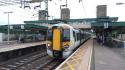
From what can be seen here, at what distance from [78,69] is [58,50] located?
22.6 ft

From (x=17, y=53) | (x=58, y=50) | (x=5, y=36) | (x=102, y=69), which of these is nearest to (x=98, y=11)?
(x=5, y=36)

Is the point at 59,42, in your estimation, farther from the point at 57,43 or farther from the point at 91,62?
the point at 91,62

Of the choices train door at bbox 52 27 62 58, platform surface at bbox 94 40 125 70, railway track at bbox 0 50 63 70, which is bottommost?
railway track at bbox 0 50 63 70

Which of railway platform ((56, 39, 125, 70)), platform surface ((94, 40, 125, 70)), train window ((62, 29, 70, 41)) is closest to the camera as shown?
railway platform ((56, 39, 125, 70))

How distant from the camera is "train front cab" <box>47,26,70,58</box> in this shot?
19.8m

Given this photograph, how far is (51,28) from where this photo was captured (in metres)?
20.3

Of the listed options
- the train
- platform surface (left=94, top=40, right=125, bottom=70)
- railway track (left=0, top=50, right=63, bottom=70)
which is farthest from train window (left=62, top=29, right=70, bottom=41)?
platform surface (left=94, top=40, right=125, bottom=70)

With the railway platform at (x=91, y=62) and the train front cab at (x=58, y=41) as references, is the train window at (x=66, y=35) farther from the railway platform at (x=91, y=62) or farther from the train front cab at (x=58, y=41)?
the railway platform at (x=91, y=62)

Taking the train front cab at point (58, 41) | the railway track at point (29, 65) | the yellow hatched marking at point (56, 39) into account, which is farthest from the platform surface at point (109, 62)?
the railway track at point (29, 65)

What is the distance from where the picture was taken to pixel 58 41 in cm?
1986

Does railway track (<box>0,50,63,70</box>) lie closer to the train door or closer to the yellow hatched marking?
the train door

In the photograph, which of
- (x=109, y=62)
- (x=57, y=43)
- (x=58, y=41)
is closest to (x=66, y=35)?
(x=58, y=41)

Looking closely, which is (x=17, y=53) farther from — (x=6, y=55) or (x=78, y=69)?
(x=78, y=69)

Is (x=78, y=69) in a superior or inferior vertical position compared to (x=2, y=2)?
inferior
